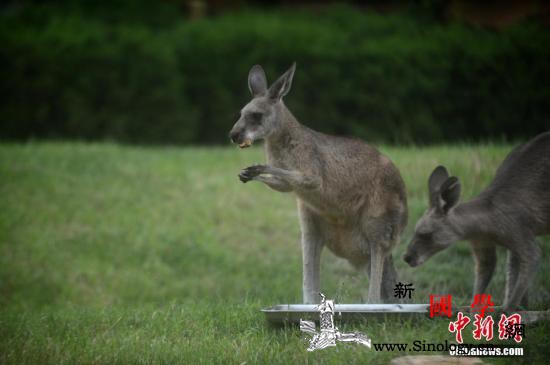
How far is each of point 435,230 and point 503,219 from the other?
1.50ft

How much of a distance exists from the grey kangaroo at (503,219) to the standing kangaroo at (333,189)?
62 cm

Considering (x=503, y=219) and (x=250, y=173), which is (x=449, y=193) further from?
(x=250, y=173)

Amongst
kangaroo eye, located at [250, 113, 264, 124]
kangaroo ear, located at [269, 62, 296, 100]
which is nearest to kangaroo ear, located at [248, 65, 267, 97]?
kangaroo ear, located at [269, 62, 296, 100]

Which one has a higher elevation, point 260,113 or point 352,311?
point 260,113

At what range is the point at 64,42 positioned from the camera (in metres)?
14.8

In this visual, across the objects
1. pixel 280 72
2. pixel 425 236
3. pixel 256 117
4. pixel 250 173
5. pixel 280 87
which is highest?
pixel 280 72

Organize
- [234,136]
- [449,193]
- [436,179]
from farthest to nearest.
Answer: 1. [234,136]
2. [436,179]
3. [449,193]

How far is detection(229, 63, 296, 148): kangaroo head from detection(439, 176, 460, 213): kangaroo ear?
4.13 feet

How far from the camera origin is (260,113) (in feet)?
18.2

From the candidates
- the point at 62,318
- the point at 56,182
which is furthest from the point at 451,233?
the point at 56,182

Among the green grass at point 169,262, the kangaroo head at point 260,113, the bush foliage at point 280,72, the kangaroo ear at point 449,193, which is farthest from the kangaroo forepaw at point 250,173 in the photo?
the bush foliage at point 280,72

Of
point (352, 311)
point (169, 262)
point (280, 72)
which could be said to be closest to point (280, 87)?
point (352, 311)

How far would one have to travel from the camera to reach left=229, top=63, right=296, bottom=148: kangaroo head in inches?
213

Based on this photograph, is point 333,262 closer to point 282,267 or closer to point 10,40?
point 282,267
